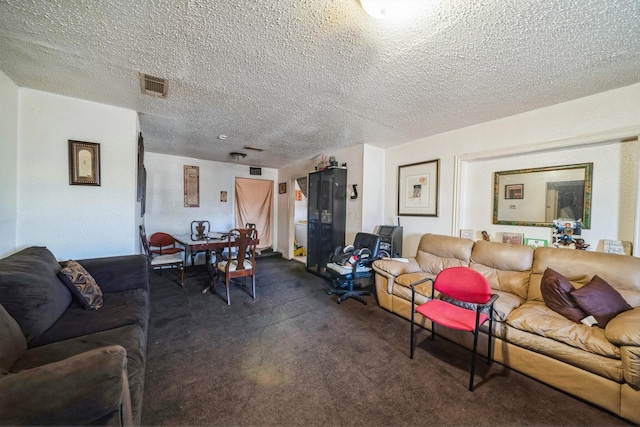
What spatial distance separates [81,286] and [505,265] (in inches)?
154

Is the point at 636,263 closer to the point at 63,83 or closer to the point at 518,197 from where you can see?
the point at 518,197

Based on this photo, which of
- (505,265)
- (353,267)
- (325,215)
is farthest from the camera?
(325,215)

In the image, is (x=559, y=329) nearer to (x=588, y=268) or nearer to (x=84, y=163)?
(x=588, y=268)

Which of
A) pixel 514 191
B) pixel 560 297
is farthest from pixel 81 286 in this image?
pixel 514 191

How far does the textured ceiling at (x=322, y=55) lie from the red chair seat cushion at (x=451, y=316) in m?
1.90

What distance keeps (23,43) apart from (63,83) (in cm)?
57

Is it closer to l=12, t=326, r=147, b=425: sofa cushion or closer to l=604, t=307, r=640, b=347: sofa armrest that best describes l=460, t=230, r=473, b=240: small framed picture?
l=604, t=307, r=640, b=347: sofa armrest

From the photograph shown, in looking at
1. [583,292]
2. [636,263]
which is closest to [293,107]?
[583,292]

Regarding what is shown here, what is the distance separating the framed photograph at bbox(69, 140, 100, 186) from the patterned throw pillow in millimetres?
944

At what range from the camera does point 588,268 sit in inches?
77.2

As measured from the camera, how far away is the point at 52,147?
2.20m

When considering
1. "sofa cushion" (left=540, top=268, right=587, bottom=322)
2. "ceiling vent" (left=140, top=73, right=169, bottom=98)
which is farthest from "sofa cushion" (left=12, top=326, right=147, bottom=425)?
"sofa cushion" (left=540, top=268, right=587, bottom=322)

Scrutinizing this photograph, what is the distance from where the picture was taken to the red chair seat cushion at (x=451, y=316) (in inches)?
65.3

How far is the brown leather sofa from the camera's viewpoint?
54.6 inches
